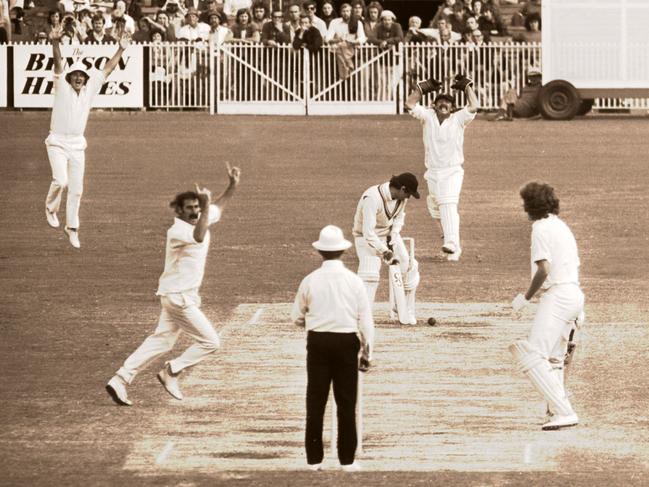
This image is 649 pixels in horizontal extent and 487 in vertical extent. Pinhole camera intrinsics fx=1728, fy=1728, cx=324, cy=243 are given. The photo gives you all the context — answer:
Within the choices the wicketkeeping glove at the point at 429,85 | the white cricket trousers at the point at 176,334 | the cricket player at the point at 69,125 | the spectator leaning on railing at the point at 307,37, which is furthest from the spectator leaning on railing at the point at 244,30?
the white cricket trousers at the point at 176,334

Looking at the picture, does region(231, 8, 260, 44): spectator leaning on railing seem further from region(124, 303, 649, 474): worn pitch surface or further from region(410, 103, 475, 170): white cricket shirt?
region(124, 303, 649, 474): worn pitch surface

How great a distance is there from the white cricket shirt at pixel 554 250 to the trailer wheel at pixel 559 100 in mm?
23401

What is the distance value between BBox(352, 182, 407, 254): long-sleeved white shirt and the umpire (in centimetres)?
586

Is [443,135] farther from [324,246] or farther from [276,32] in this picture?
[276,32]

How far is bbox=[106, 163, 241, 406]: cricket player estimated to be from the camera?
46.4 ft

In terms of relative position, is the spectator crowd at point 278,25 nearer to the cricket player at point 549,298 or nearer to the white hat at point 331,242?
the cricket player at point 549,298

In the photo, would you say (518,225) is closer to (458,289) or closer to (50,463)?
(458,289)

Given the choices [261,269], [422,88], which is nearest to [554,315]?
[422,88]

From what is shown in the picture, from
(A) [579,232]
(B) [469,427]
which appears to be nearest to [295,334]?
(B) [469,427]

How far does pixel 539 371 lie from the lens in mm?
13539

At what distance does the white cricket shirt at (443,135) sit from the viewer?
2258 centimetres

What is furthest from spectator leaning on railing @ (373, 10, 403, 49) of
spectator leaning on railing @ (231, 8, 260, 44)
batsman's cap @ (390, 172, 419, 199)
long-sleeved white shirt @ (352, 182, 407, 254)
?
batsman's cap @ (390, 172, 419, 199)

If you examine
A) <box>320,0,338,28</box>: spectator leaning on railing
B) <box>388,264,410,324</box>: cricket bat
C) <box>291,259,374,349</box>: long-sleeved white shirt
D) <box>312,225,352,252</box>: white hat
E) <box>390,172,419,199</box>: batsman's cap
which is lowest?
<box>388,264,410,324</box>: cricket bat

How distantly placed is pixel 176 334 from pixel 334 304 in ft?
9.37
